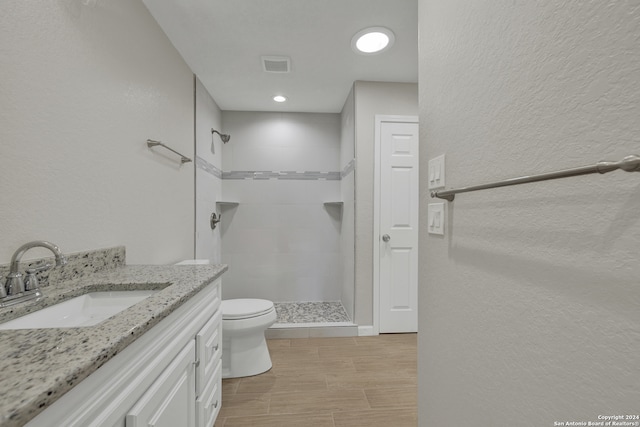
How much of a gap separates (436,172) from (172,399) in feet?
3.68

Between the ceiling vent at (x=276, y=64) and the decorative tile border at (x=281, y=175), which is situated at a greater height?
the ceiling vent at (x=276, y=64)

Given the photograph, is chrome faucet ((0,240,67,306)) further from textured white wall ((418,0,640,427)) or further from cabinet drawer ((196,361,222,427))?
textured white wall ((418,0,640,427))

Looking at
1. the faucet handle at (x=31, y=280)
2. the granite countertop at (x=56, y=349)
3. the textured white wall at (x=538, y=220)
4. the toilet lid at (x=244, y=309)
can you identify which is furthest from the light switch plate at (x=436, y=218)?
the toilet lid at (x=244, y=309)

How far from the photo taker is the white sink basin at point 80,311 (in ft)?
2.61

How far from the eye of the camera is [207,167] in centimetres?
267

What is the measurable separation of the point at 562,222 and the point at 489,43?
49 cm

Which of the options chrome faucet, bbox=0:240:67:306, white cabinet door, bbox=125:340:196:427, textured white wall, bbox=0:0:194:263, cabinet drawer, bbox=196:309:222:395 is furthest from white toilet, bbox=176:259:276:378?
chrome faucet, bbox=0:240:67:306

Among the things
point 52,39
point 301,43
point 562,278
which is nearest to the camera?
point 562,278

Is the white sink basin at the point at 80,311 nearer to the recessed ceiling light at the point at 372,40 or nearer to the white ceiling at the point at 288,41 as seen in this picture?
the white ceiling at the point at 288,41

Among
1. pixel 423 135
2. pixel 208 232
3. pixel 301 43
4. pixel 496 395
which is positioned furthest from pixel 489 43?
pixel 208 232

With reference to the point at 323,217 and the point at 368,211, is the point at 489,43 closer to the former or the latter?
the point at 368,211

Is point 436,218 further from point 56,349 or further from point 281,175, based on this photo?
point 281,175

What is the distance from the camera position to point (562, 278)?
51 centimetres

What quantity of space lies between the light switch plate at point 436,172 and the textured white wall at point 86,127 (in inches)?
53.1
